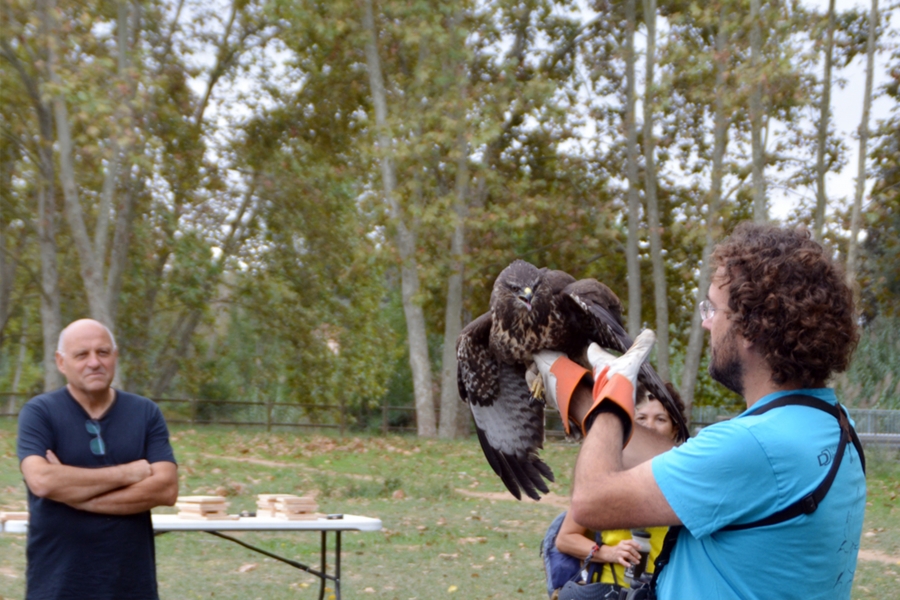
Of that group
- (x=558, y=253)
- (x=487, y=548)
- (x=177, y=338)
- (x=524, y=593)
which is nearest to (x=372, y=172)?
(x=558, y=253)

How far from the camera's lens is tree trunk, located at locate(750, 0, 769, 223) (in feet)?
54.5

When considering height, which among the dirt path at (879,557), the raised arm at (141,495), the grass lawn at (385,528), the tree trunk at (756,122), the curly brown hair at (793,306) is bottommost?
the dirt path at (879,557)

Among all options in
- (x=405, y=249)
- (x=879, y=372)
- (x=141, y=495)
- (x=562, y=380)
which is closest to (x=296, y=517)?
(x=141, y=495)

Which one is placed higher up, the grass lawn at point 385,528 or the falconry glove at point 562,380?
the falconry glove at point 562,380

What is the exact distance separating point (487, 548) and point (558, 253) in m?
13.2

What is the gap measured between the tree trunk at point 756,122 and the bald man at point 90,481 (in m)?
14.2

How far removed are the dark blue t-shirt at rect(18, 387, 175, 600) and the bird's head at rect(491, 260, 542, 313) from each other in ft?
5.20

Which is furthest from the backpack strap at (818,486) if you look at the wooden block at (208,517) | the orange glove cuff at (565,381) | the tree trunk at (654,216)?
the tree trunk at (654,216)

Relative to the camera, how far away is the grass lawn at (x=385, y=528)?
7496mm

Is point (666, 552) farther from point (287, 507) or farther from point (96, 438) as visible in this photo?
point (287, 507)

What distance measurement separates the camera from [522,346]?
11.8 feet

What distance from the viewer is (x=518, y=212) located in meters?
19.0

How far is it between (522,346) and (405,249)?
16.1 m

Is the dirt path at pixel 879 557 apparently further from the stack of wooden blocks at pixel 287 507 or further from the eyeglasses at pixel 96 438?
the eyeglasses at pixel 96 438
